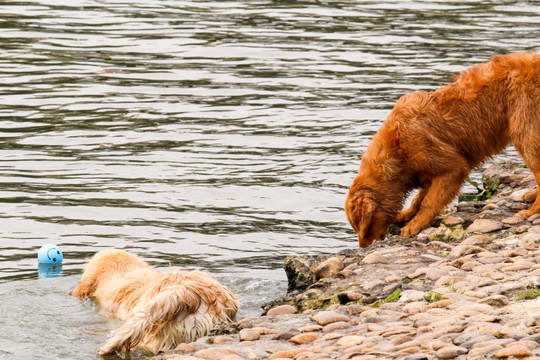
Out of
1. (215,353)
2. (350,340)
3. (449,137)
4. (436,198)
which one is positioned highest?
(449,137)

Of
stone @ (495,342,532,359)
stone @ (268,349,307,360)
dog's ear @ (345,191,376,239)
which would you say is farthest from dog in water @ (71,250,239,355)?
stone @ (495,342,532,359)

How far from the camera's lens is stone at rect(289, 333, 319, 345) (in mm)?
5840

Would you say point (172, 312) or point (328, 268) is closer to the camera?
point (172, 312)

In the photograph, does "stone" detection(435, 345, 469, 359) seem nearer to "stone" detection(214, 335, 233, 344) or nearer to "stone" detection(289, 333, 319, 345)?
"stone" detection(289, 333, 319, 345)

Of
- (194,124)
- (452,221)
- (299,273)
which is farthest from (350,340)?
(194,124)

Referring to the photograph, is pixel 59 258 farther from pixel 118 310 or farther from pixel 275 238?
pixel 275 238

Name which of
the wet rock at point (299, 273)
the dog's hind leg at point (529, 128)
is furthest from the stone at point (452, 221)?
the wet rock at point (299, 273)

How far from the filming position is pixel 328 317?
6.11 metres

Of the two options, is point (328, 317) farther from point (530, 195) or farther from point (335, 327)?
point (530, 195)

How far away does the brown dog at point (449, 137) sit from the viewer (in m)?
7.63

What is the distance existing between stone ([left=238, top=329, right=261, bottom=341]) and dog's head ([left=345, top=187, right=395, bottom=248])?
7.22ft

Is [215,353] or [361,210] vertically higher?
[361,210]

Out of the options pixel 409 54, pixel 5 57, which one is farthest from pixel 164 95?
pixel 409 54

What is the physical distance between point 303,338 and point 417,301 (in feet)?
2.70
